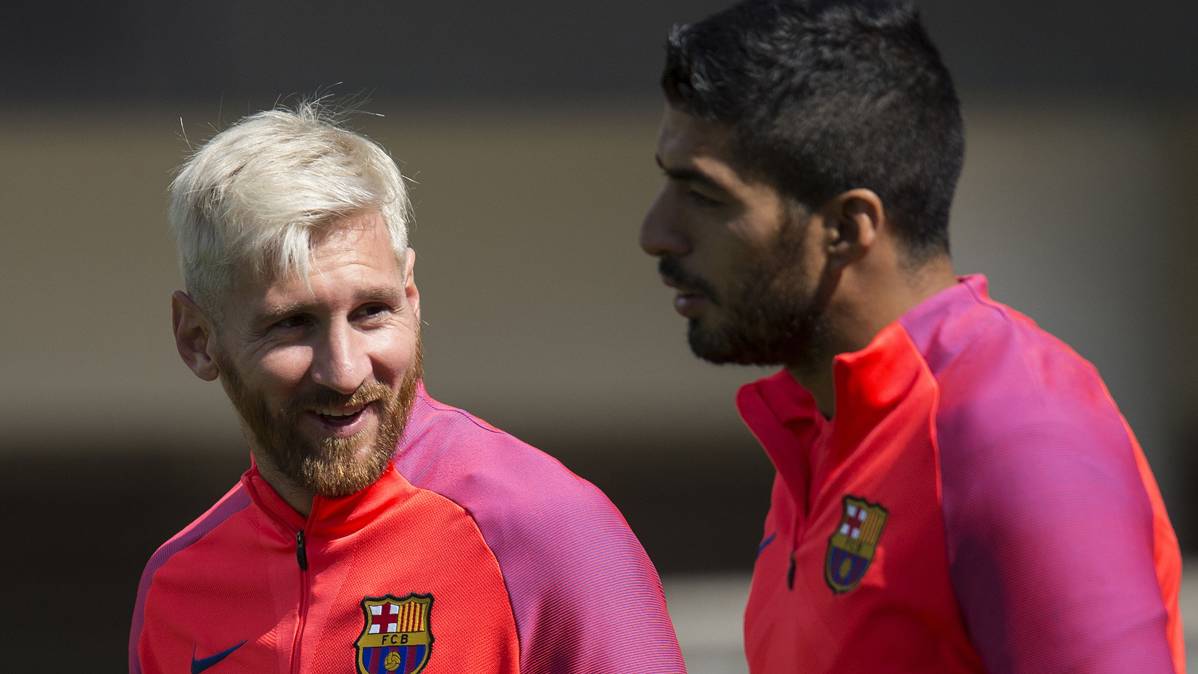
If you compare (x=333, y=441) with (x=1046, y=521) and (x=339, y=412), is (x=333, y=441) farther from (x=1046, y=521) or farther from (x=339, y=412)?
(x=1046, y=521)

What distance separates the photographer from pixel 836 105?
2225 millimetres

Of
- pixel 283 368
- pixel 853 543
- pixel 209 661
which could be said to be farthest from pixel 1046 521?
pixel 209 661

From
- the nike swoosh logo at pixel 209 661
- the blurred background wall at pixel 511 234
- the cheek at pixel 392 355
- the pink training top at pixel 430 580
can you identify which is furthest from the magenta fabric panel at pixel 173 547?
Answer: the blurred background wall at pixel 511 234

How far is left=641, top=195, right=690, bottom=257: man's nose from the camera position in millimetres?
2258

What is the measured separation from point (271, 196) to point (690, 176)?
0.64 metres

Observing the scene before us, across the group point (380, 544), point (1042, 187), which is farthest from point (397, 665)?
point (1042, 187)

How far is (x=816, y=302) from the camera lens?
2.23 m

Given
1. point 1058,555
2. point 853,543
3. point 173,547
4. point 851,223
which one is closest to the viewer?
point 1058,555

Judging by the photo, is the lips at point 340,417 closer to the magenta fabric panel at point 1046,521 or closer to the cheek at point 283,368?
the cheek at point 283,368

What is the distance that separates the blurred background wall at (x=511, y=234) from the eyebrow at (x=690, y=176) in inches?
84.6

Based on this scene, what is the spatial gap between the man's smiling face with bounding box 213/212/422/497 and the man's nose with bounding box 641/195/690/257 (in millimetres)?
403

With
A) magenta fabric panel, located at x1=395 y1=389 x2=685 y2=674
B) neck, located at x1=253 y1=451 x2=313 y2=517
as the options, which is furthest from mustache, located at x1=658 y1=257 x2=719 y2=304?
neck, located at x1=253 y1=451 x2=313 y2=517

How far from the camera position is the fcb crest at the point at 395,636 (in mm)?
2215

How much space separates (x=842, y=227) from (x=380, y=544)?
2.81ft
